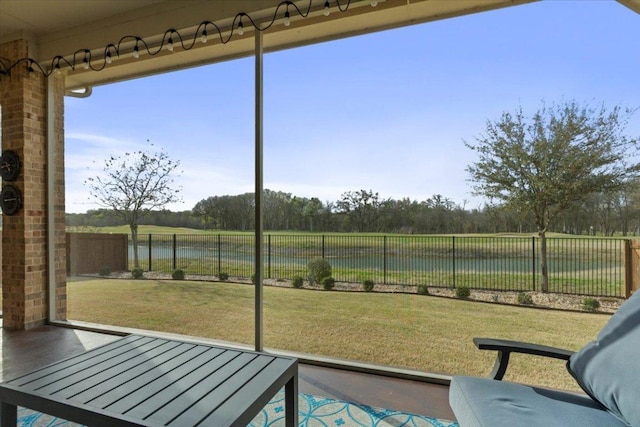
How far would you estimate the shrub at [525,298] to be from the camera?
7.95 feet

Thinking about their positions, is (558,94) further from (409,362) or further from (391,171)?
(409,362)

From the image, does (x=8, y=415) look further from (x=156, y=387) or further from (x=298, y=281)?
(x=298, y=281)

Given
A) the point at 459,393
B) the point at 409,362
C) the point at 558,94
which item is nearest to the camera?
the point at 459,393

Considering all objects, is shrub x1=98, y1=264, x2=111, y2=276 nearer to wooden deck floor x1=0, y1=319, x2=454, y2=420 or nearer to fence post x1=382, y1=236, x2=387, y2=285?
wooden deck floor x1=0, y1=319, x2=454, y2=420

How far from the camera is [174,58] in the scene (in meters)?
3.14

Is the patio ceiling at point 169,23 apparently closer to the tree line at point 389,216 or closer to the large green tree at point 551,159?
the large green tree at point 551,159

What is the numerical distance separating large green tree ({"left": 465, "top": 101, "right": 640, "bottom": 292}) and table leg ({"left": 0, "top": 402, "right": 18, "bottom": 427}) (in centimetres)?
282

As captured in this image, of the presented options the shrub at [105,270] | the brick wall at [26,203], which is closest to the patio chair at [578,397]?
the shrub at [105,270]

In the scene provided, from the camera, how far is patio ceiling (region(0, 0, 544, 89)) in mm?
2447

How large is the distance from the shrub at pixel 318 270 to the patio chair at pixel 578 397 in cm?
158

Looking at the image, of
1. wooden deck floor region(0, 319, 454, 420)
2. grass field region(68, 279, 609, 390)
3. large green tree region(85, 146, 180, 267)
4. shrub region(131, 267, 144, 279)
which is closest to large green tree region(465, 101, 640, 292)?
grass field region(68, 279, 609, 390)

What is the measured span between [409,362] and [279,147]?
2.03 m

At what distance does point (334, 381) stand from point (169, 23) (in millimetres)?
3128

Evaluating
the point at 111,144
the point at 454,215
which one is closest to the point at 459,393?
the point at 454,215
